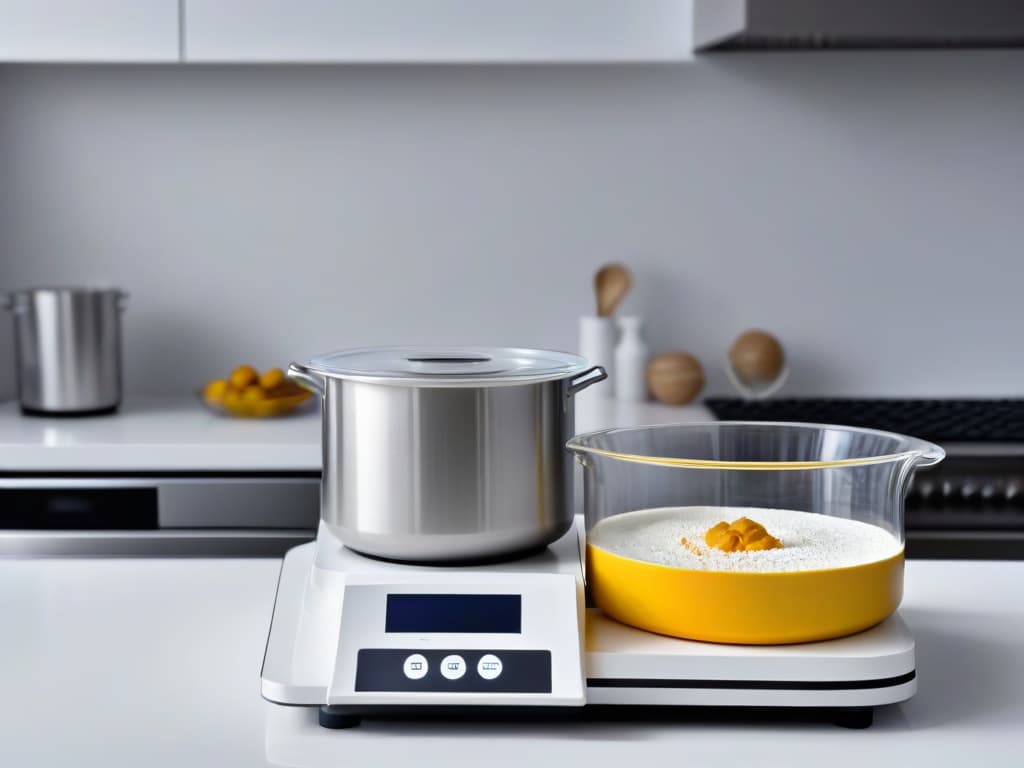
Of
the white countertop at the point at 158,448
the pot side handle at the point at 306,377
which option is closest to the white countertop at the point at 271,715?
the pot side handle at the point at 306,377

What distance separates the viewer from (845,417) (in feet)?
7.72

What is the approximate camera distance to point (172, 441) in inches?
87.0

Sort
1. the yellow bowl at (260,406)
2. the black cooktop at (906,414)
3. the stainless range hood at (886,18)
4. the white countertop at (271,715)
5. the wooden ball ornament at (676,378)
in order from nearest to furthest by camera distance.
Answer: the white countertop at (271,715) → the stainless range hood at (886,18) → the black cooktop at (906,414) → the yellow bowl at (260,406) → the wooden ball ornament at (676,378)

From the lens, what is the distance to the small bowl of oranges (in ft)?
7.90

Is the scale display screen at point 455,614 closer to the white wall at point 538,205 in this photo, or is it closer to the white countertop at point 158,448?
the white countertop at point 158,448

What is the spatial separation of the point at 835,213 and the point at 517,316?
2.50 ft

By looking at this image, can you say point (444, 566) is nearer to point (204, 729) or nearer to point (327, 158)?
point (204, 729)

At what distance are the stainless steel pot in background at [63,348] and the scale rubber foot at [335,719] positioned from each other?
1.77 m

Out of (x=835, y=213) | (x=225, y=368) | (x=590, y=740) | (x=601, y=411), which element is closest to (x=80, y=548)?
(x=225, y=368)

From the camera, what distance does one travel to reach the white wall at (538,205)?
269cm

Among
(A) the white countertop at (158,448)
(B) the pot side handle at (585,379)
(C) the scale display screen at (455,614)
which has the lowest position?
(A) the white countertop at (158,448)

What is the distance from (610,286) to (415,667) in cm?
191

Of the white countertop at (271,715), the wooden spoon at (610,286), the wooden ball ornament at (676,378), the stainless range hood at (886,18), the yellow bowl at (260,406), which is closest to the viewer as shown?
the white countertop at (271,715)

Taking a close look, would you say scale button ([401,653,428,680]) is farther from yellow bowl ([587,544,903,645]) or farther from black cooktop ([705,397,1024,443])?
black cooktop ([705,397,1024,443])
